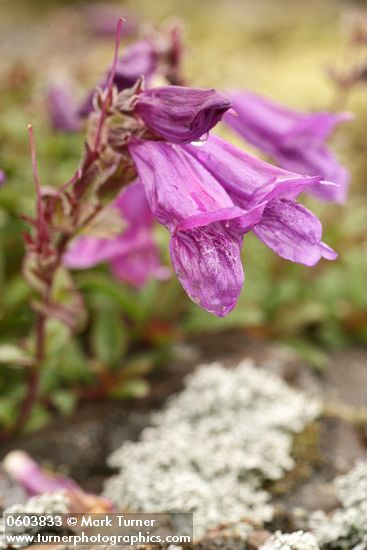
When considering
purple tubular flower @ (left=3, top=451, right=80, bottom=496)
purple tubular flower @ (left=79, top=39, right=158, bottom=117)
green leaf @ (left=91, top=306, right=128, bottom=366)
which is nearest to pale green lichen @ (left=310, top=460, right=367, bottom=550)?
purple tubular flower @ (left=3, top=451, right=80, bottom=496)

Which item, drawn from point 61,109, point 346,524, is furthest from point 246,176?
point 61,109

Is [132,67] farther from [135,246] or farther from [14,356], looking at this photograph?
[14,356]

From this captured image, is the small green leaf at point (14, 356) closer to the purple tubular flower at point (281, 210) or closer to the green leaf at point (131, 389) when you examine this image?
the green leaf at point (131, 389)

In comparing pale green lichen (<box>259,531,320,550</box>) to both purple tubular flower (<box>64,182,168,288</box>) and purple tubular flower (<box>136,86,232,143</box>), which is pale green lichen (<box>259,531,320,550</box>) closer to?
purple tubular flower (<box>136,86,232,143</box>)

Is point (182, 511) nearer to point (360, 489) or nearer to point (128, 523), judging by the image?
point (128, 523)

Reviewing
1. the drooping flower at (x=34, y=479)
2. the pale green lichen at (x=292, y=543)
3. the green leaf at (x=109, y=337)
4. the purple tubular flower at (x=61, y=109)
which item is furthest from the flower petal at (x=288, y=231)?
the purple tubular flower at (x=61, y=109)

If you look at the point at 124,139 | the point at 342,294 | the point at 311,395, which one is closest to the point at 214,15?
the point at 342,294
